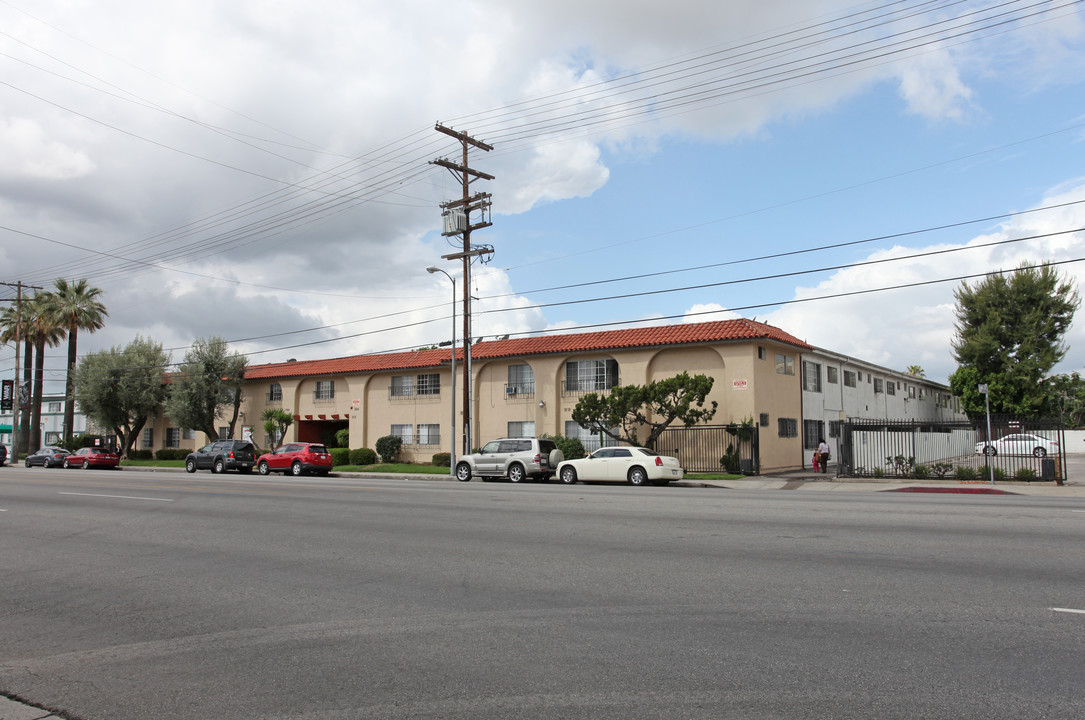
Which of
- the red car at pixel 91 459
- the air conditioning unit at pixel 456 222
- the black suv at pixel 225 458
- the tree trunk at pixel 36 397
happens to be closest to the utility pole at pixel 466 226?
the air conditioning unit at pixel 456 222

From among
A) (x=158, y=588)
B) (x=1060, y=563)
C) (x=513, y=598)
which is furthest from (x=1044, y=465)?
(x=158, y=588)

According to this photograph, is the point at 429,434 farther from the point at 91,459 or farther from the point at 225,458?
the point at 91,459

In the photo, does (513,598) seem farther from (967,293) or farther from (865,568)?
(967,293)

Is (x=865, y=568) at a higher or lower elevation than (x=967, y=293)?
lower

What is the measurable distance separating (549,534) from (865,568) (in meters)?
4.47

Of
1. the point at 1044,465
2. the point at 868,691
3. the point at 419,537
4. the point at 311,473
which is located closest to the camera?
the point at 868,691

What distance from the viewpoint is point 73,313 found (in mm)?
50406

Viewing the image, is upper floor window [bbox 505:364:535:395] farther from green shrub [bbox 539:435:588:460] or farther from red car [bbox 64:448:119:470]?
red car [bbox 64:448:119:470]

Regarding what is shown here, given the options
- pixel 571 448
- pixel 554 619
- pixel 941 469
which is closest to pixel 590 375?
pixel 571 448

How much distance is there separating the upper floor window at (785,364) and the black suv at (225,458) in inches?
983

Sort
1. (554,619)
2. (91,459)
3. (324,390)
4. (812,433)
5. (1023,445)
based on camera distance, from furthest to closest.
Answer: (324,390), (91,459), (812,433), (1023,445), (554,619)

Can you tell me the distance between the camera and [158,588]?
7797 millimetres

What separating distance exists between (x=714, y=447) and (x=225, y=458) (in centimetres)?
2319

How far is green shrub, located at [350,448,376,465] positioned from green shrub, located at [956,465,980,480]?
2723 cm
